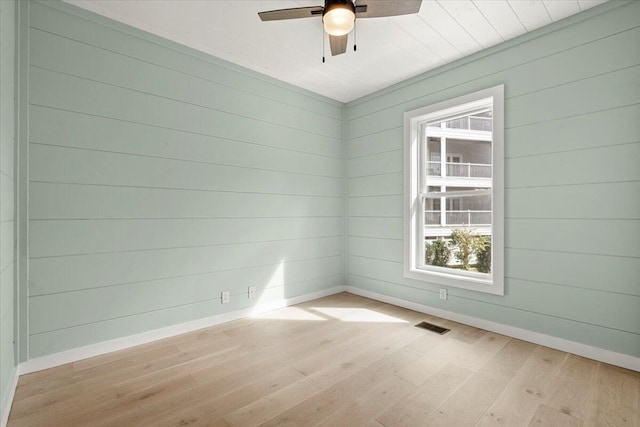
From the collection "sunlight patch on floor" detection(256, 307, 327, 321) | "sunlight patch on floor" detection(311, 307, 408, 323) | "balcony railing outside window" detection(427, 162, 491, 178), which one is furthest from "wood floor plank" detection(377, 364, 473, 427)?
"balcony railing outside window" detection(427, 162, 491, 178)

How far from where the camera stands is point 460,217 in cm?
329

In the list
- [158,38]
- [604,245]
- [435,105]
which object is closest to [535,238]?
[604,245]

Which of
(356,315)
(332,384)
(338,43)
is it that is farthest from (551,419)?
(338,43)

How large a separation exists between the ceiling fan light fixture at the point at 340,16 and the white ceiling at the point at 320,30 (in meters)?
0.16

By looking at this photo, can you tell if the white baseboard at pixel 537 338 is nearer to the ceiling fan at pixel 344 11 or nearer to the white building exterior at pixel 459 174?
the white building exterior at pixel 459 174

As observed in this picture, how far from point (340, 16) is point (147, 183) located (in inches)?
80.5

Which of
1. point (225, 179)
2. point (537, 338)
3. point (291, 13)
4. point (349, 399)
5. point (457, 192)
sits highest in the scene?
point (291, 13)

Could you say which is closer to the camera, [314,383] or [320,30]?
[314,383]

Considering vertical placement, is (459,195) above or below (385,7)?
below

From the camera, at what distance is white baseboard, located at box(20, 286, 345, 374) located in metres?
2.19

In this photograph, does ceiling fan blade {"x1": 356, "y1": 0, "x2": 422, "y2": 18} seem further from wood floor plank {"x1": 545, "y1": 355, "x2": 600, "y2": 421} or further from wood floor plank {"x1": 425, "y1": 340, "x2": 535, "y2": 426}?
wood floor plank {"x1": 545, "y1": 355, "x2": 600, "y2": 421}

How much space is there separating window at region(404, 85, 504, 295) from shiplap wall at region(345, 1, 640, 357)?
0.11m

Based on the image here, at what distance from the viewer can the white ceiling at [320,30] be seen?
2.30 meters

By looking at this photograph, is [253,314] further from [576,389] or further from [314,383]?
[576,389]
